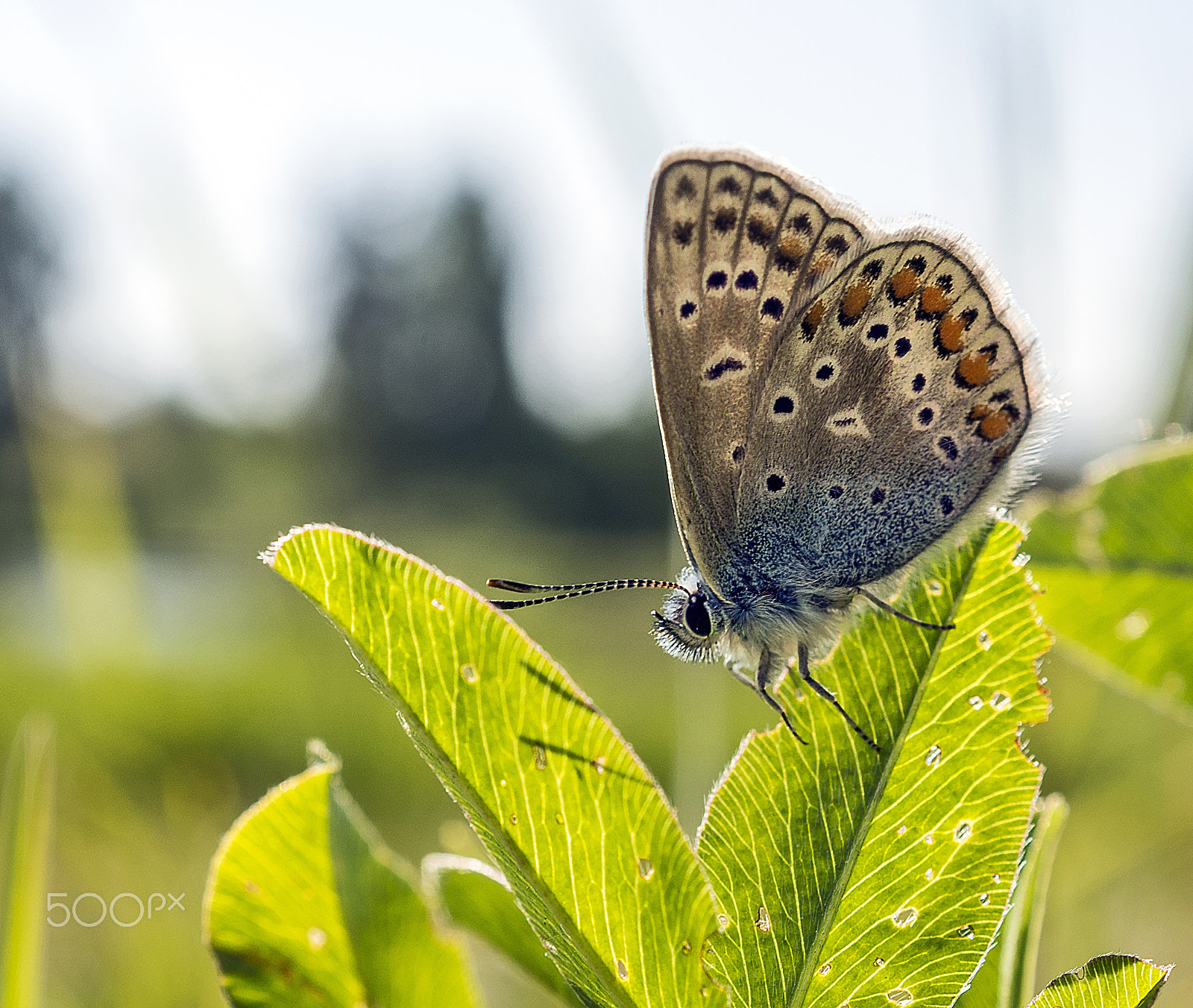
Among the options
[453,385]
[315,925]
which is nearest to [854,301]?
[315,925]

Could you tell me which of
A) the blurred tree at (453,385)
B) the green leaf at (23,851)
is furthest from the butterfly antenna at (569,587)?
the blurred tree at (453,385)

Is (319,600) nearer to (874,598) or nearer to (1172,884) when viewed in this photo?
(874,598)

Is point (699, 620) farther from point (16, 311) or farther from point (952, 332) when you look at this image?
point (16, 311)

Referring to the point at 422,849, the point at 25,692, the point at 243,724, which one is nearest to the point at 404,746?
the point at 243,724

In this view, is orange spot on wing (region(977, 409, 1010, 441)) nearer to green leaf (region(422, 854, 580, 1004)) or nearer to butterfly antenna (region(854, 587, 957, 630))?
butterfly antenna (region(854, 587, 957, 630))

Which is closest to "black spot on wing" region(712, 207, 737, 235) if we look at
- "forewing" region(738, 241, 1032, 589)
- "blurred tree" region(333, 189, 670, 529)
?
"forewing" region(738, 241, 1032, 589)
